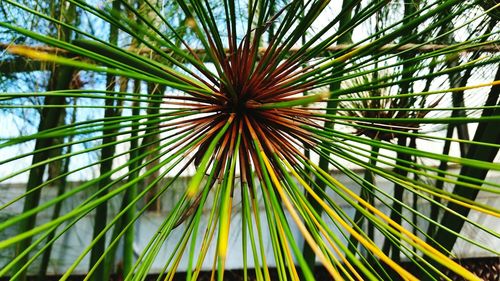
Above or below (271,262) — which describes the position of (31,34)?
above

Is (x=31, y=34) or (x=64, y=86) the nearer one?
(x=31, y=34)

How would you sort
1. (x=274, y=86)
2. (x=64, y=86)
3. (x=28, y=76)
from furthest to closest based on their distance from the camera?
(x=28, y=76), (x=64, y=86), (x=274, y=86)

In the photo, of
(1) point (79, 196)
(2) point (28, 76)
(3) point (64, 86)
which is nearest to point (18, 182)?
(1) point (79, 196)

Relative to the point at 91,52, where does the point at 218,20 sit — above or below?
above

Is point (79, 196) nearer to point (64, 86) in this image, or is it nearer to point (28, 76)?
point (28, 76)

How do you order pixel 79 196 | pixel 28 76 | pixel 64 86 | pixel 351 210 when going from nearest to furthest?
pixel 64 86 < pixel 28 76 < pixel 79 196 < pixel 351 210

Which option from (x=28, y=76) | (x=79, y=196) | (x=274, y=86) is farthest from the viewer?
(x=79, y=196)

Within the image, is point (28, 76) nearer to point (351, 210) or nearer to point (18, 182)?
point (18, 182)

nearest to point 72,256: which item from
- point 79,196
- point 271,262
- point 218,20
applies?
point 79,196

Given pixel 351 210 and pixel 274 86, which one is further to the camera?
pixel 351 210

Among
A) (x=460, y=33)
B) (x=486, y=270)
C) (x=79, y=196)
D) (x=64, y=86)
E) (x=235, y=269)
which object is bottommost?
(x=235, y=269)
